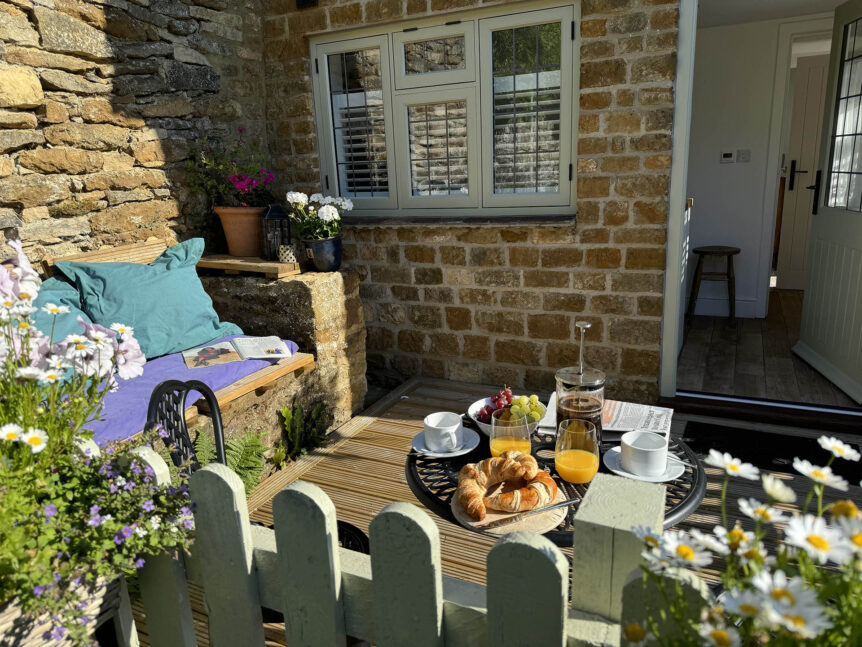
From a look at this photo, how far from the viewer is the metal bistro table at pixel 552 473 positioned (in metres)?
1.45

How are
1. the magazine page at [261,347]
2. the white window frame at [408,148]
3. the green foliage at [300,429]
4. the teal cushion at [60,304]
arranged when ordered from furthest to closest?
1. the white window frame at [408,148]
2. the green foliage at [300,429]
3. the magazine page at [261,347]
4. the teal cushion at [60,304]

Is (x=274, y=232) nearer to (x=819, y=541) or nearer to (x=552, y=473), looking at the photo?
(x=552, y=473)

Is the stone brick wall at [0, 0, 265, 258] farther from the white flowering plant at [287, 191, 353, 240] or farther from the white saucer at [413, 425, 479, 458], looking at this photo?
the white saucer at [413, 425, 479, 458]

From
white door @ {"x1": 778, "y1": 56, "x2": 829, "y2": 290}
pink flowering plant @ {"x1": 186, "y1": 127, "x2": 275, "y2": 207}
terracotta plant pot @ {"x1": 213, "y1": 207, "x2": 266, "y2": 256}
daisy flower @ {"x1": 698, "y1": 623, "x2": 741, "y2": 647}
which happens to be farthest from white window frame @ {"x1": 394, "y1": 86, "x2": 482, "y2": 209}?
white door @ {"x1": 778, "y1": 56, "x2": 829, "y2": 290}

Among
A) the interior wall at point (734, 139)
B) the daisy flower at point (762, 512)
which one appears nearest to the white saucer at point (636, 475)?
the daisy flower at point (762, 512)

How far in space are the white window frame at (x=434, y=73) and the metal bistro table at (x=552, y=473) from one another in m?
2.64

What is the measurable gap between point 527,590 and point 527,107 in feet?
11.1

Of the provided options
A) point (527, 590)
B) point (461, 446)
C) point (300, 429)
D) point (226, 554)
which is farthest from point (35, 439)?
point (300, 429)

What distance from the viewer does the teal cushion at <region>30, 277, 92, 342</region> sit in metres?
2.50

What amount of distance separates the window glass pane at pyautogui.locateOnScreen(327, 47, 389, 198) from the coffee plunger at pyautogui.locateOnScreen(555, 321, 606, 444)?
269 centimetres

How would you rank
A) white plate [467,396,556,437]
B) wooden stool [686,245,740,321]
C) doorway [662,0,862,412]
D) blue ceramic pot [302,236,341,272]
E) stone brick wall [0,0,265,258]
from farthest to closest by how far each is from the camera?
wooden stool [686,245,740,321] → doorway [662,0,862,412] → blue ceramic pot [302,236,341,272] → stone brick wall [0,0,265,258] → white plate [467,396,556,437]

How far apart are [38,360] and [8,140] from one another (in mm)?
2315

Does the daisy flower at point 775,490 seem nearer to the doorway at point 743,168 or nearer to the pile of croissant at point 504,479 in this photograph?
the pile of croissant at point 504,479

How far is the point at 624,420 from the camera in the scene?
1.94 metres
